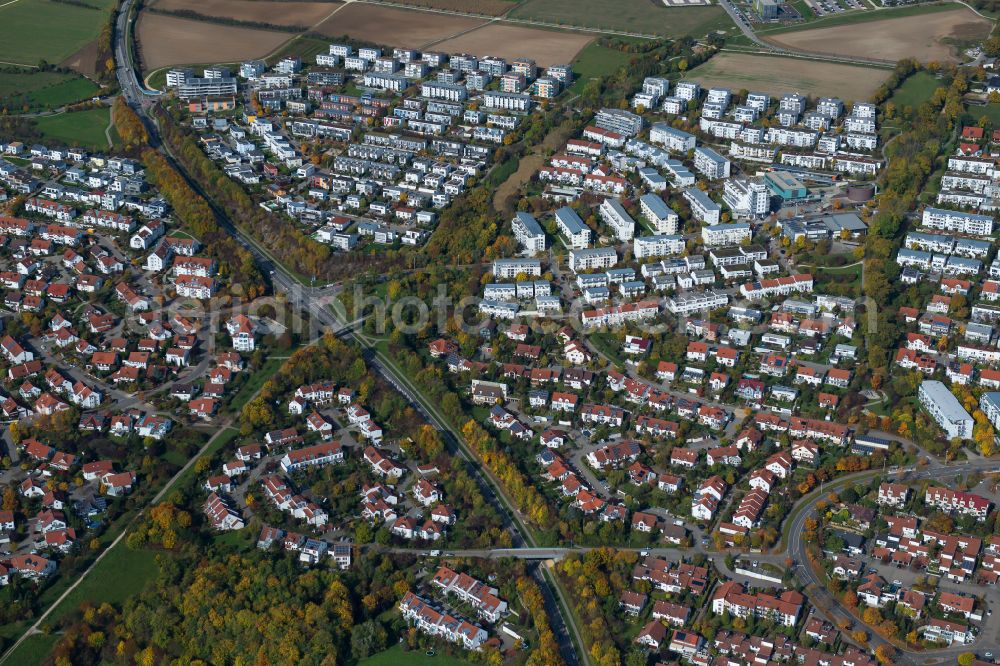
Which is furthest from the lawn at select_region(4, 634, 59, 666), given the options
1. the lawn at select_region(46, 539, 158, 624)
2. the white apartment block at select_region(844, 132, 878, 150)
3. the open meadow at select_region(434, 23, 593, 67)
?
the open meadow at select_region(434, 23, 593, 67)

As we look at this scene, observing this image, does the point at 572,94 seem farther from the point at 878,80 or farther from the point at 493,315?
the point at 493,315

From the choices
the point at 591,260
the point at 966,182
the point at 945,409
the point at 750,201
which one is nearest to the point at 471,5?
the point at 750,201

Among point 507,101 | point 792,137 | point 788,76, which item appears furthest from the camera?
point 788,76

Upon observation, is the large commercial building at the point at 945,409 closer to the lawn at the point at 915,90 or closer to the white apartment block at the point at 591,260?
the white apartment block at the point at 591,260

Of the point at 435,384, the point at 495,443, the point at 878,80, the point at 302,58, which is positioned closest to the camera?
the point at 495,443

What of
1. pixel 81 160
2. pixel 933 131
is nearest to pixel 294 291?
pixel 81 160

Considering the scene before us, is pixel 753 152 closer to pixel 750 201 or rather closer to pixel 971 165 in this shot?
pixel 750 201
